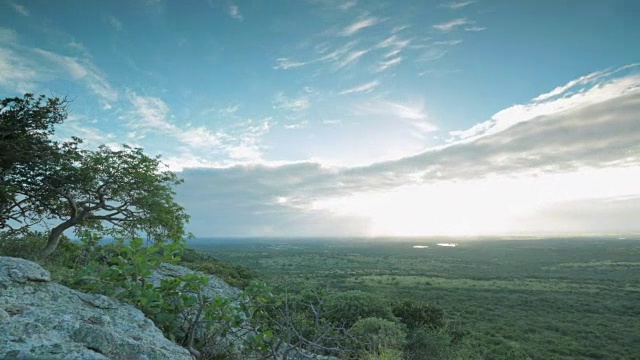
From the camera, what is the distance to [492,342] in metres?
47.2

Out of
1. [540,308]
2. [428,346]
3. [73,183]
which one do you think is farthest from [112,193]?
[540,308]

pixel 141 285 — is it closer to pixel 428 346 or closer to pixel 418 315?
pixel 428 346

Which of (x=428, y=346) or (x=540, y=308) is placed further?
(x=540, y=308)

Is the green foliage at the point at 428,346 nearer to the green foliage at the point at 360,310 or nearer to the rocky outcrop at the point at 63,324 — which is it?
the green foliage at the point at 360,310

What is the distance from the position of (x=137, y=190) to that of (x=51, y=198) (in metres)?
5.25

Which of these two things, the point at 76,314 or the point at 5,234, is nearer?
the point at 76,314

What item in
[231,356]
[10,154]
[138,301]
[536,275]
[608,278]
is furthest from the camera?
[536,275]

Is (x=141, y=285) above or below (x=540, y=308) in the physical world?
above

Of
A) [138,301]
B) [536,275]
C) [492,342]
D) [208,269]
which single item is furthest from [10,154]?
[536,275]

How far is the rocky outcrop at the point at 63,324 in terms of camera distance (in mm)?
2664

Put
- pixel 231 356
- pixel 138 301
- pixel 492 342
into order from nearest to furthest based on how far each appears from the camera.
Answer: pixel 138 301 → pixel 231 356 → pixel 492 342

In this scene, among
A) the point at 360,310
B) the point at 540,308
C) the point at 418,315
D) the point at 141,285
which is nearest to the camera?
the point at 141,285

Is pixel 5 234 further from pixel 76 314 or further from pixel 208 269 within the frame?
pixel 76 314

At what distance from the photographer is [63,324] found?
317 cm
